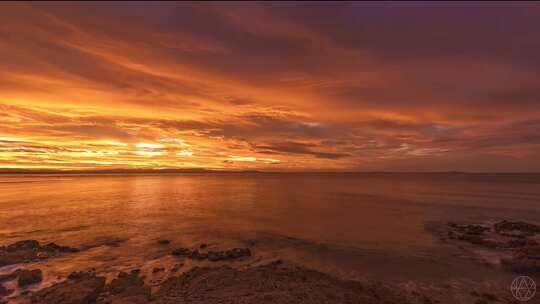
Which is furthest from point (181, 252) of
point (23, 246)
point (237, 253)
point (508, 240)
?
point (508, 240)

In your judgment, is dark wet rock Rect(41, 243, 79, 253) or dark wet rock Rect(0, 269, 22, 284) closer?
dark wet rock Rect(0, 269, 22, 284)

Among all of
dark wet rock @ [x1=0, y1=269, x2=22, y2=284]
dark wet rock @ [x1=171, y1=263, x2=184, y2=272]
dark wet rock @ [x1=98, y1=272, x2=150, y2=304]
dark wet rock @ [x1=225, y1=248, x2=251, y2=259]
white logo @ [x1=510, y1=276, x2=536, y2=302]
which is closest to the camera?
dark wet rock @ [x1=98, y1=272, x2=150, y2=304]

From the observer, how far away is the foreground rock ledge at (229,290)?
11648mm

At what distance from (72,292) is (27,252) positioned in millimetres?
10575

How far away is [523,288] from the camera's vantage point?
14523 mm

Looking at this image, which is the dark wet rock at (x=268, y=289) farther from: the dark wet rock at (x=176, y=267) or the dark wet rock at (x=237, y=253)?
the dark wet rock at (x=237, y=253)

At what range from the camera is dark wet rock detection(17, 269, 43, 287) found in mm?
14092

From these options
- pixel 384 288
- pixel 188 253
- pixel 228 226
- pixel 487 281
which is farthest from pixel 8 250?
pixel 487 281

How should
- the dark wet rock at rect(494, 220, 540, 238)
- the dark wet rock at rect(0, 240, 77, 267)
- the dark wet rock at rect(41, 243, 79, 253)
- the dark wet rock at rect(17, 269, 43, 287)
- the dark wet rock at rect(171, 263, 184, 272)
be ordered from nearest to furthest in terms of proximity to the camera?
1. the dark wet rock at rect(17, 269, 43, 287)
2. the dark wet rock at rect(171, 263, 184, 272)
3. the dark wet rock at rect(0, 240, 77, 267)
4. the dark wet rock at rect(41, 243, 79, 253)
5. the dark wet rock at rect(494, 220, 540, 238)

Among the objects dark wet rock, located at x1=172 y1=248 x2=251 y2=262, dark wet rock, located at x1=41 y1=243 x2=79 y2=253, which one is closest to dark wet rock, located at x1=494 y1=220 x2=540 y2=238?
dark wet rock, located at x1=172 y1=248 x2=251 y2=262

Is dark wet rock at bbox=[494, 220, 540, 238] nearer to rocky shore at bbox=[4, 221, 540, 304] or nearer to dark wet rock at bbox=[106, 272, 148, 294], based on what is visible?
rocky shore at bbox=[4, 221, 540, 304]

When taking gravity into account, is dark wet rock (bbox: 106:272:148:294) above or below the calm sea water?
above

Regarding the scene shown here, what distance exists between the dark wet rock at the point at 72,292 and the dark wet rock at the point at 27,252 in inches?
273

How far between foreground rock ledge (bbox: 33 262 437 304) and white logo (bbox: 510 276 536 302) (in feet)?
16.9
